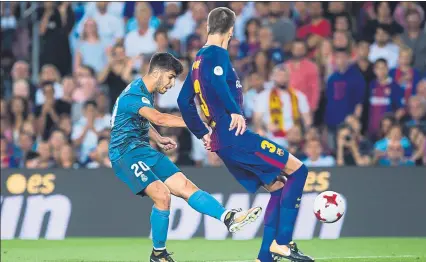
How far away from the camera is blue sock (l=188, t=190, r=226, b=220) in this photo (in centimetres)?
960

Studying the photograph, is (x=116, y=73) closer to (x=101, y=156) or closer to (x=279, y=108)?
(x=101, y=156)

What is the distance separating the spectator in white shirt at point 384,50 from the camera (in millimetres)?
16844

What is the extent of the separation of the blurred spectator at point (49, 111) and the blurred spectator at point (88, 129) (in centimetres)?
44

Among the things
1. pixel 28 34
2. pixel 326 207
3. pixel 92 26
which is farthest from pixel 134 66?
pixel 326 207

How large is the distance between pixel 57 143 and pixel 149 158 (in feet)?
18.9

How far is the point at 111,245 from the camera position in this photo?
13508 mm

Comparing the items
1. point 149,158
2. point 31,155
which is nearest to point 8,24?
point 31,155

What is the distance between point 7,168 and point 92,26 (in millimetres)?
3687

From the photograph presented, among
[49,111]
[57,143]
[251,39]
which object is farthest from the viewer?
[251,39]

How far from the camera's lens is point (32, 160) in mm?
15625

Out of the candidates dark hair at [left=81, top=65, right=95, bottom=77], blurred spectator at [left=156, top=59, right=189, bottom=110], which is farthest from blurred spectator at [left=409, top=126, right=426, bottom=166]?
dark hair at [left=81, top=65, right=95, bottom=77]

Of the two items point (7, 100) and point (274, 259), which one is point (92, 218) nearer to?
point (7, 100)

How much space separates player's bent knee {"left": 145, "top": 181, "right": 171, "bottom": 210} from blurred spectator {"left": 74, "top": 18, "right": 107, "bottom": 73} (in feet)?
24.6

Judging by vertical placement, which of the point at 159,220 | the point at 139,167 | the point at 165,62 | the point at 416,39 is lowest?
the point at 159,220
